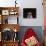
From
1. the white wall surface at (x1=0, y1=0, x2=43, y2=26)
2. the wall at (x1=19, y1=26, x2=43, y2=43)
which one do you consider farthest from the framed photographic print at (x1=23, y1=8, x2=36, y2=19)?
the wall at (x1=19, y1=26, x2=43, y2=43)

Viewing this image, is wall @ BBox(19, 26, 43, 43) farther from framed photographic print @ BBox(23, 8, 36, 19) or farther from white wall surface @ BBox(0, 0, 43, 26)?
framed photographic print @ BBox(23, 8, 36, 19)

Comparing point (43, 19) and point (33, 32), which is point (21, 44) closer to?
point (33, 32)

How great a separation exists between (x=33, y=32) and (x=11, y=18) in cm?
89

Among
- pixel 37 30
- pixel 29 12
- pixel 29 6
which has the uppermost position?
pixel 29 6

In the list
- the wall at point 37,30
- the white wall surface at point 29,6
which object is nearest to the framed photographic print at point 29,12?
the white wall surface at point 29,6

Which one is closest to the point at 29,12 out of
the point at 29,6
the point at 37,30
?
the point at 29,6

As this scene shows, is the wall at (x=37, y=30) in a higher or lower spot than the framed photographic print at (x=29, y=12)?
lower

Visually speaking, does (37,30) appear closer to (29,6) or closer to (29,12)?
(29,12)

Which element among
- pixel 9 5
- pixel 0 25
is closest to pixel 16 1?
pixel 9 5

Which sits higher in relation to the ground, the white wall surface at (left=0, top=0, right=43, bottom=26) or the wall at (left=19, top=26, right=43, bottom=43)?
the white wall surface at (left=0, top=0, right=43, bottom=26)

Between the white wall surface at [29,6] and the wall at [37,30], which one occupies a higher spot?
the white wall surface at [29,6]

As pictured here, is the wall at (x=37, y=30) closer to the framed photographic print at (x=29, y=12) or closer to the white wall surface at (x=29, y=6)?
the white wall surface at (x=29, y=6)

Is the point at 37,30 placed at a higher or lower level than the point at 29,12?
lower

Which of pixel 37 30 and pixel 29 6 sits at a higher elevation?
pixel 29 6
